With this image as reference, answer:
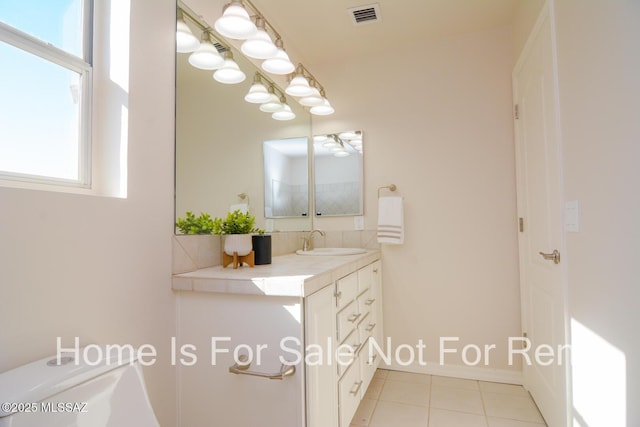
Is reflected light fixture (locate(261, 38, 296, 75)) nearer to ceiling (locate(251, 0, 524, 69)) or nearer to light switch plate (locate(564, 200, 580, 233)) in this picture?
ceiling (locate(251, 0, 524, 69))

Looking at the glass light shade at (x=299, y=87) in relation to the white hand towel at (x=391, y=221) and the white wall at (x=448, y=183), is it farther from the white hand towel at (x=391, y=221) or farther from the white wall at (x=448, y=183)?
the white hand towel at (x=391, y=221)

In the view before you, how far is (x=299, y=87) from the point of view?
2164 millimetres

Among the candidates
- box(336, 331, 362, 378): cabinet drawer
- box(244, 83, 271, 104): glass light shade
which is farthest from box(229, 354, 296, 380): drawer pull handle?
box(244, 83, 271, 104): glass light shade

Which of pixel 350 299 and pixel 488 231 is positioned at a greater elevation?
pixel 488 231

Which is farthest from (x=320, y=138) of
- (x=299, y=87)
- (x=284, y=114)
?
(x=299, y=87)

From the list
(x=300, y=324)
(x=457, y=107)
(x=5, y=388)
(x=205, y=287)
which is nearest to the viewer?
(x=5, y=388)

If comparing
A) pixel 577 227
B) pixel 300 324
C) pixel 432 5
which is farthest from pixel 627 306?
pixel 432 5

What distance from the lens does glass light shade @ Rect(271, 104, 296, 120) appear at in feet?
8.17

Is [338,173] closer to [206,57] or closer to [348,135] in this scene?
[348,135]

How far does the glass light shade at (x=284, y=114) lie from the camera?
8.17 feet

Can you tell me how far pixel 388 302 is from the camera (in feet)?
8.77

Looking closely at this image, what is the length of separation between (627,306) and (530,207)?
1.15 metres

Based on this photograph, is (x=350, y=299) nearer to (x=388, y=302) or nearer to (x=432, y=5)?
(x=388, y=302)

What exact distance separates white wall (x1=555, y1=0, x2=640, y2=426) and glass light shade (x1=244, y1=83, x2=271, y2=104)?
1.62 metres
